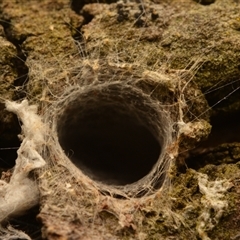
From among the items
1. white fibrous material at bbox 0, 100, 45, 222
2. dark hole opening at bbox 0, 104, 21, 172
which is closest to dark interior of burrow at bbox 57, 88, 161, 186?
dark hole opening at bbox 0, 104, 21, 172

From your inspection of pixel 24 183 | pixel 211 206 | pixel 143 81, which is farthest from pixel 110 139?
pixel 211 206

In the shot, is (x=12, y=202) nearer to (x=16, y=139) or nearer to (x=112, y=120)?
(x=16, y=139)

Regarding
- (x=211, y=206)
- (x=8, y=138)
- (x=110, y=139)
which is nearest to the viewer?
(x=211, y=206)

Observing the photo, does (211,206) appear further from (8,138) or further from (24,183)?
(8,138)

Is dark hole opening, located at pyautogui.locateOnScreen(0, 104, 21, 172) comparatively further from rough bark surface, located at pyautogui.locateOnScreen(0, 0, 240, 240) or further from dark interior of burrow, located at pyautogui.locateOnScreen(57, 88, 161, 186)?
dark interior of burrow, located at pyautogui.locateOnScreen(57, 88, 161, 186)

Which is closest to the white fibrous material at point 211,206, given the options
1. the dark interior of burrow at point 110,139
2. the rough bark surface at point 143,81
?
the rough bark surface at point 143,81

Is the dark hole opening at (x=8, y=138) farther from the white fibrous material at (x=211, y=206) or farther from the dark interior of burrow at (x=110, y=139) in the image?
the white fibrous material at (x=211, y=206)
